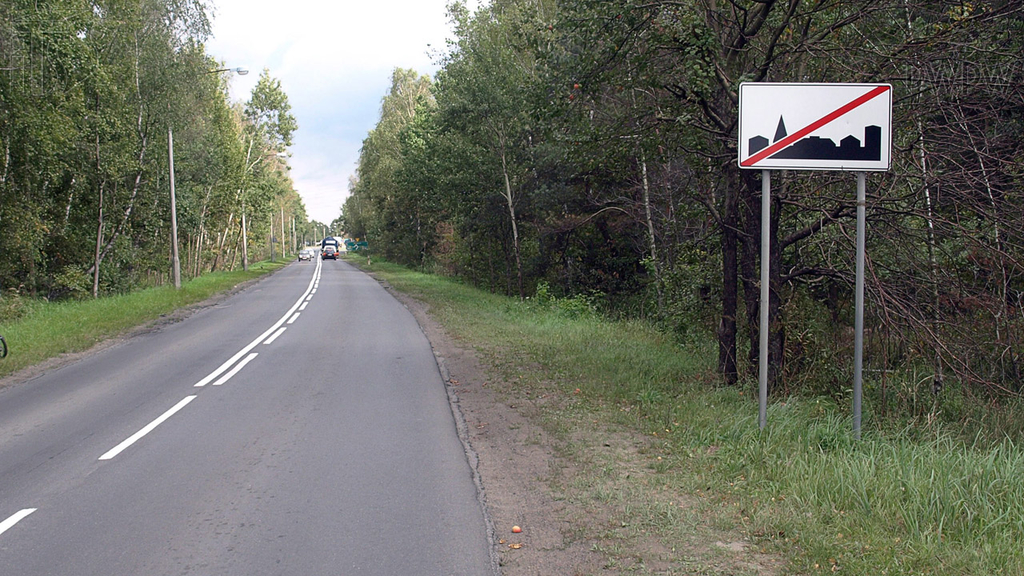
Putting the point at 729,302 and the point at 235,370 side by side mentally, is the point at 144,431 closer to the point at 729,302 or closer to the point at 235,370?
the point at 235,370

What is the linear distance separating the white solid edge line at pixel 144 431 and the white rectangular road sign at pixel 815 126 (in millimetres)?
6419

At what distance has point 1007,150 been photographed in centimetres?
785

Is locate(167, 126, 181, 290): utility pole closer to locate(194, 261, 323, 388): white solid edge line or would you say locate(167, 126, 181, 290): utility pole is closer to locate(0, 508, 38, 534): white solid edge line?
locate(194, 261, 323, 388): white solid edge line

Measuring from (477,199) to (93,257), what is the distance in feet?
47.2

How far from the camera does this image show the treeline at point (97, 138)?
19.9 metres

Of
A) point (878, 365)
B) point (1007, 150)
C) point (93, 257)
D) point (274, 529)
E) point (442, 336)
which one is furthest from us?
point (93, 257)

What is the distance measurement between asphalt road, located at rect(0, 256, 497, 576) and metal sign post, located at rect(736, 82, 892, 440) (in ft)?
10.6

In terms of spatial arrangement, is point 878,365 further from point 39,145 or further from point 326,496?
point 39,145

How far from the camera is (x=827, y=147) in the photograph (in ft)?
21.0

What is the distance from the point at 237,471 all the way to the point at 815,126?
5.83 meters

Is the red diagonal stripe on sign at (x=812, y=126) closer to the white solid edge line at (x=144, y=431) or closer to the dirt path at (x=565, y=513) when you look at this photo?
the dirt path at (x=565, y=513)

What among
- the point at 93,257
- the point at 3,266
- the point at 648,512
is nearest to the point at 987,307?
the point at 648,512

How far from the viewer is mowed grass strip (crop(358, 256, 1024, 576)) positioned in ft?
14.2

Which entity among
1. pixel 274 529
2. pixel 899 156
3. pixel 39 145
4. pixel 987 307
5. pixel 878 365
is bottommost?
pixel 274 529
